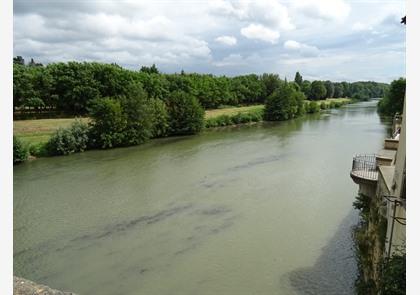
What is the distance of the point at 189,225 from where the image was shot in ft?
54.4

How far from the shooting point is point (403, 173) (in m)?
7.43

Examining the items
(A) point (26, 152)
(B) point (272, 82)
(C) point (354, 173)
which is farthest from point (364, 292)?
(B) point (272, 82)

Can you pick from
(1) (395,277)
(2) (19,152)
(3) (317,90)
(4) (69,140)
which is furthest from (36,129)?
(3) (317,90)

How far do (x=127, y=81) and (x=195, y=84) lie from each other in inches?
701

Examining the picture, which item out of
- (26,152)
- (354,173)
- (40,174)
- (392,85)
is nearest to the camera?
(354,173)

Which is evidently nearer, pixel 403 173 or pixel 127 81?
pixel 403 173

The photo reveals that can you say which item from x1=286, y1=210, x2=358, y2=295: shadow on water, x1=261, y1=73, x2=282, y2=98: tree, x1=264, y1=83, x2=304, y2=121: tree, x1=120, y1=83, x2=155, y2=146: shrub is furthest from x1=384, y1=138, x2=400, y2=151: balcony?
x1=261, y1=73, x2=282, y2=98: tree

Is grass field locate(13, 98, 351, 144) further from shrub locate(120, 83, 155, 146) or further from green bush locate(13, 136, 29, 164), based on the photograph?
shrub locate(120, 83, 155, 146)

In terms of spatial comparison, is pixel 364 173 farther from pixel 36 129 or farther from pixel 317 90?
pixel 317 90

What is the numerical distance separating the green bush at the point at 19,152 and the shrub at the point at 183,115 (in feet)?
63.9

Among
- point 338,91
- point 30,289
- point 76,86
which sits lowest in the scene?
point 30,289

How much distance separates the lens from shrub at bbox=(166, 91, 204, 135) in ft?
159

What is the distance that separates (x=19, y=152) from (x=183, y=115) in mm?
21980

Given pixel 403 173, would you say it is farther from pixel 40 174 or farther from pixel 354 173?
pixel 40 174
